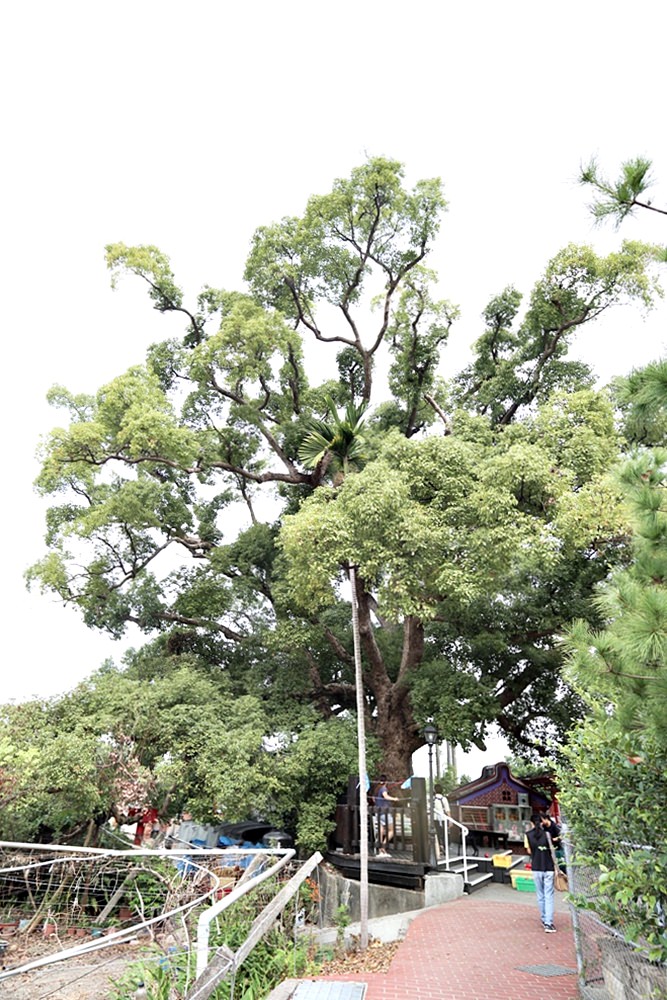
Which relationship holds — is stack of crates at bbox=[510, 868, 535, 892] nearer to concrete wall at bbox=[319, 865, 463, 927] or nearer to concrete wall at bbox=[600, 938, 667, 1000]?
concrete wall at bbox=[319, 865, 463, 927]

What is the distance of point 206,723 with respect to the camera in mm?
11719

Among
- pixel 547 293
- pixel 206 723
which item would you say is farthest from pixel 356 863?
pixel 547 293

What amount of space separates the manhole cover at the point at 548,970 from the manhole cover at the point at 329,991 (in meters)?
1.90

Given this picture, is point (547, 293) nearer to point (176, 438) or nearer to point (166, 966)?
point (176, 438)

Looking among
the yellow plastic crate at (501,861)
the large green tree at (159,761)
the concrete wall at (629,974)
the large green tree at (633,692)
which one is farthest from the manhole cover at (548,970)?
the large green tree at (159,761)

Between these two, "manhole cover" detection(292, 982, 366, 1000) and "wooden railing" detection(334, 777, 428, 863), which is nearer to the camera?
"manhole cover" detection(292, 982, 366, 1000)

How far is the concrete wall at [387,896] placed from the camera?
9656mm

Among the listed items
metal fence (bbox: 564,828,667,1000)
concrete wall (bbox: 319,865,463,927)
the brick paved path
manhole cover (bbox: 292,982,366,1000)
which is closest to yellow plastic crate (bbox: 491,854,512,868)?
concrete wall (bbox: 319,865,463,927)

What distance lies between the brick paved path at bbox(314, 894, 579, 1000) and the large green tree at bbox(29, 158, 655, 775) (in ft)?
14.6

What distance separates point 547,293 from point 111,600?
535 inches

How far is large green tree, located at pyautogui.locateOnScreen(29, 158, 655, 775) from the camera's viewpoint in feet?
37.8

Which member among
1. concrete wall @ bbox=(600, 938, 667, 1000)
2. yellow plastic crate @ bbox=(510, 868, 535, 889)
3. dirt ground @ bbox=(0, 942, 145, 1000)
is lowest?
dirt ground @ bbox=(0, 942, 145, 1000)

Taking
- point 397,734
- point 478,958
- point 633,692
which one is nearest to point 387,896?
point 478,958

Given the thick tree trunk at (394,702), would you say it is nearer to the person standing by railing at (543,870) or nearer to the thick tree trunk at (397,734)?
the thick tree trunk at (397,734)
